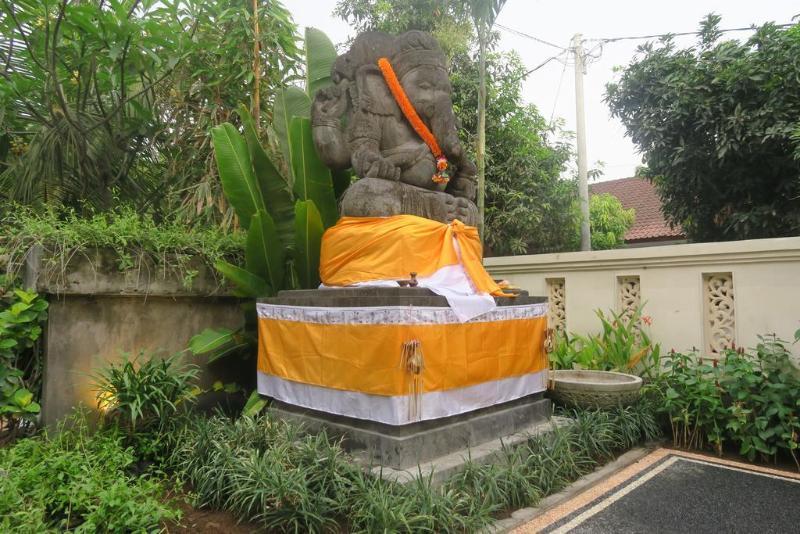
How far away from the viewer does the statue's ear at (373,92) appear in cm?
431

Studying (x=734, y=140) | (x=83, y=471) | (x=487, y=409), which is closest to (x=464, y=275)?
(x=487, y=409)

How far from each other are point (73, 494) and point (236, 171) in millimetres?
2844

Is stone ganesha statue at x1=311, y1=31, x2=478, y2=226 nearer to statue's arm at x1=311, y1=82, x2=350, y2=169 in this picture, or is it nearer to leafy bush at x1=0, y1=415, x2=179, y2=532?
statue's arm at x1=311, y1=82, x2=350, y2=169

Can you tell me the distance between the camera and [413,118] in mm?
4371

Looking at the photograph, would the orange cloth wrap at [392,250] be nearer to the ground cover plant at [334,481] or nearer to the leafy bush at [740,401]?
the ground cover plant at [334,481]

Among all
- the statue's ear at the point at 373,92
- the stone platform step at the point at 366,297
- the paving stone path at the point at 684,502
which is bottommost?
the paving stone path at the point at 684,502

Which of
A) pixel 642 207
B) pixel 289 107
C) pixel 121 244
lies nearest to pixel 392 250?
pixel 121 244

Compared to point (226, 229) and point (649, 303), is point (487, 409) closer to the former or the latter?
point (649, 303)

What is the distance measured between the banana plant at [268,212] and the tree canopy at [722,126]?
5149mm

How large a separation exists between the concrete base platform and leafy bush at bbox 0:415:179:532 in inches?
44.1

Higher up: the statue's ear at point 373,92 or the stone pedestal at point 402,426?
the statue's ear at point 373,92

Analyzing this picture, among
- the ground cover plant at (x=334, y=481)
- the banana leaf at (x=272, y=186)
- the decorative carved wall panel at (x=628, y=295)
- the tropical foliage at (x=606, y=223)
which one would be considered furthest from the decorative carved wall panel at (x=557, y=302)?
the tropical foliage at (x=606, y=223)

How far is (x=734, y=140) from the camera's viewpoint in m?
6.52

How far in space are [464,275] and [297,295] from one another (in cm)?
136
